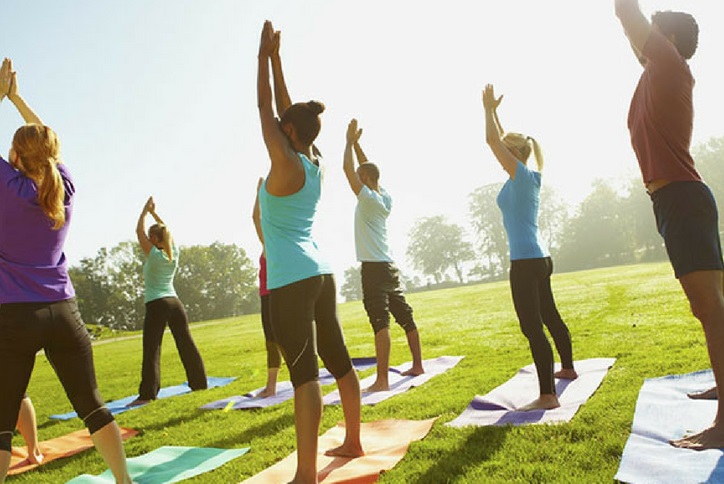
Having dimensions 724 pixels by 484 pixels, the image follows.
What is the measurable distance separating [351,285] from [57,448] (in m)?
94.6

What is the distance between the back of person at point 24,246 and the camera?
12.5 feet

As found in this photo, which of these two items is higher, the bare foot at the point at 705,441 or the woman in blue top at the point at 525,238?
the woman in blue top at the point at 525,238

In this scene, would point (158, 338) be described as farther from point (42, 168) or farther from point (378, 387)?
point (42, 168)

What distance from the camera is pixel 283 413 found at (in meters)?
6.61

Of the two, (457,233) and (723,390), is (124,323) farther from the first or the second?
(723,390)

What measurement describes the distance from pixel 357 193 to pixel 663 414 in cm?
432

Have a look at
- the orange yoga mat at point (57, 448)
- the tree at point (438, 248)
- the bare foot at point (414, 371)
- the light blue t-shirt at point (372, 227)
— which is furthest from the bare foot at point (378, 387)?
the tree at point (438, 248)

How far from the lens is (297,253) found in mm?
3928

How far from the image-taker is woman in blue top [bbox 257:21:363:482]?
377cm

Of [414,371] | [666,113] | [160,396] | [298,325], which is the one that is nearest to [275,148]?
[298,325]

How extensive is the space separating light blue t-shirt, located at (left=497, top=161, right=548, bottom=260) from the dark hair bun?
7.63 ft

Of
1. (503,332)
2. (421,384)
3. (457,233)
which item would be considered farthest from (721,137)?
(421,384)

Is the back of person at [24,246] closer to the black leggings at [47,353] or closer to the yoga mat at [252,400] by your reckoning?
the black leggings at [47,353]

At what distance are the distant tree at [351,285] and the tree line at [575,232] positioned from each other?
423 inches
